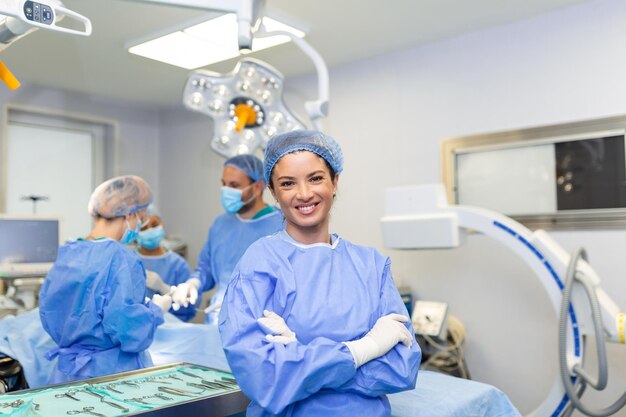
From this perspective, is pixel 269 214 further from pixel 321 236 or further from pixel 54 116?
pixel 54 116

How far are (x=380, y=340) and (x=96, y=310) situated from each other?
108 centimetres

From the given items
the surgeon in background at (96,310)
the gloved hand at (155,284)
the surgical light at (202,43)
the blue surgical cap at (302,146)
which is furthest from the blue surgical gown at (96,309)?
the surgical light at (202,43)

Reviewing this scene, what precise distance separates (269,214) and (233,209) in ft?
0.60

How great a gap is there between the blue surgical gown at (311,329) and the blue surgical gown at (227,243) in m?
1.38

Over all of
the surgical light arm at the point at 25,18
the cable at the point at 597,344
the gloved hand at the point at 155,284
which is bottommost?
the cable at the point at 597,344

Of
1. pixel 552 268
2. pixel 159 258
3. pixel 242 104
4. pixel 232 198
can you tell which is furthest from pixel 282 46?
pixel 552 268

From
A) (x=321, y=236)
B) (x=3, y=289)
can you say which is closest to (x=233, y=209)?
(x=321, y=236)

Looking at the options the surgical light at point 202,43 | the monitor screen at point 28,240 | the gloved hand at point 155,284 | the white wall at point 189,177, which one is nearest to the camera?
the gloved hand at point 155,284

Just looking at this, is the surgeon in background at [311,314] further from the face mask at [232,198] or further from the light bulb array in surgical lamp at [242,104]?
the face mask at [232,198]

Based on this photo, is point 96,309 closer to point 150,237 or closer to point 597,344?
point 150,237

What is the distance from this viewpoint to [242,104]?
2.72 metres

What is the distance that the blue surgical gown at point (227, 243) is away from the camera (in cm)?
289

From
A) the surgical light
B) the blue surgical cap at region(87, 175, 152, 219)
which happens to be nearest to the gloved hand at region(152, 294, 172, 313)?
the blue surgical cap at region(87, 175, 152, 219)

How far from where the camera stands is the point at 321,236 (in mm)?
1519
